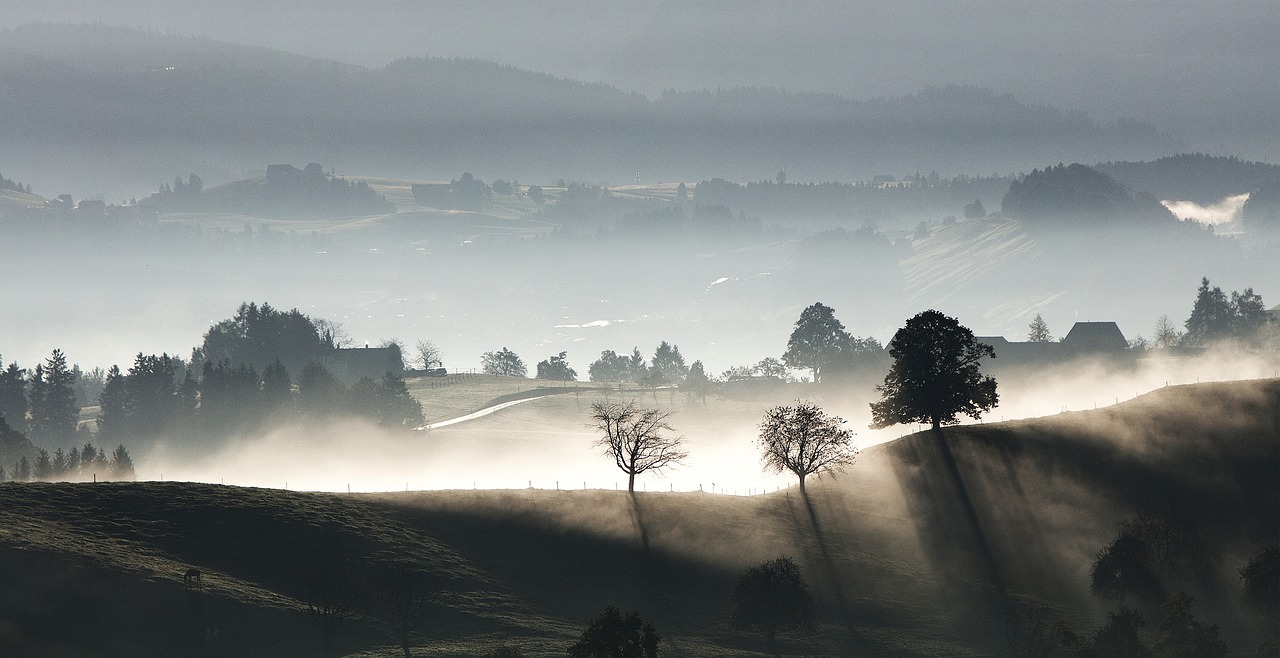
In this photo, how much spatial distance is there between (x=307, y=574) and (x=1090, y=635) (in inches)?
2126

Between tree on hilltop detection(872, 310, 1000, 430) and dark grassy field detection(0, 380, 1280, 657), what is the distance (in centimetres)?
349

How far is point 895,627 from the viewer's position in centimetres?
8338

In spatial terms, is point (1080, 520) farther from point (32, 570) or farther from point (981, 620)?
point (32, 570)

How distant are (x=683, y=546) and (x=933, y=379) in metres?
35.3

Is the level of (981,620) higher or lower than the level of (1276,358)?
lower

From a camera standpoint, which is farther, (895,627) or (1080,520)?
(1080,520)

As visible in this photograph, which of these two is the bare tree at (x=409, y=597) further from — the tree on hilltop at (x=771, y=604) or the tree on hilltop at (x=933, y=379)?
the tree on hilltop at (x=933, y=379)

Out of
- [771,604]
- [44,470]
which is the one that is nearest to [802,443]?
[771,604]

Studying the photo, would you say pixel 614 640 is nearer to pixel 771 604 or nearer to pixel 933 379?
pixel 771 604

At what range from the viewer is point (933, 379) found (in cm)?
11731

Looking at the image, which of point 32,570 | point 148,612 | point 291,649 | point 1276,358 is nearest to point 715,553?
point 291,649

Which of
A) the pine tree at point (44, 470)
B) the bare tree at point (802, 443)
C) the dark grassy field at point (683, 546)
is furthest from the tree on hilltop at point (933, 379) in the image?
the pine tree at point (44, 470)

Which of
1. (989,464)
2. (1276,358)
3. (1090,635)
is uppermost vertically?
(1276,358)

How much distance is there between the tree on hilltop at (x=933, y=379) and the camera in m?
117
